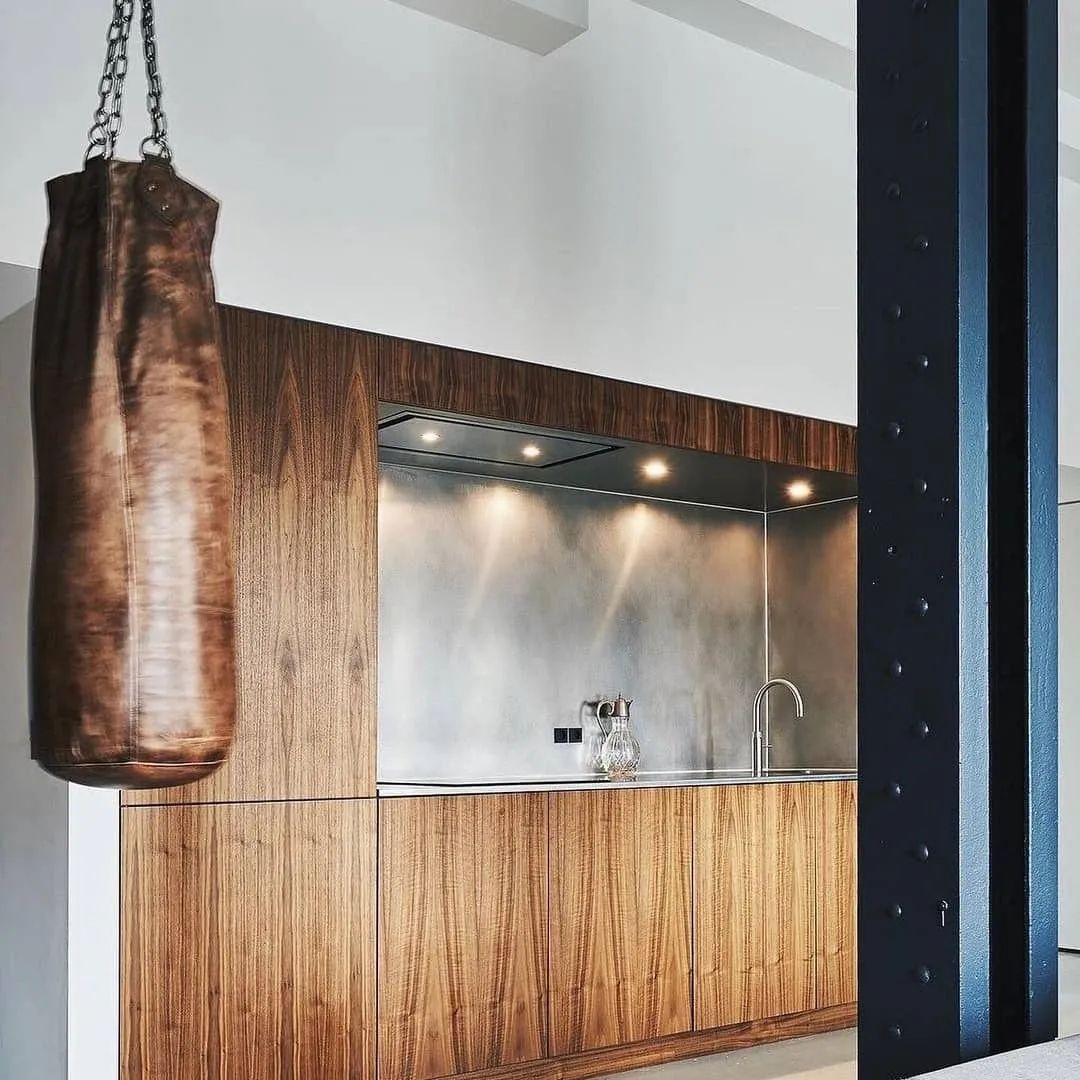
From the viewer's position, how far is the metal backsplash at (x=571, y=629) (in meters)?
4.36

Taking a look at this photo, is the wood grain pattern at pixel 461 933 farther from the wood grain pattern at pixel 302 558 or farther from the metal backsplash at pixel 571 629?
the metal backsplash at pixel 571 629

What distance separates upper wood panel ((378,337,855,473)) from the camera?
3.52 metres

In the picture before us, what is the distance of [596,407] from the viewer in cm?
392

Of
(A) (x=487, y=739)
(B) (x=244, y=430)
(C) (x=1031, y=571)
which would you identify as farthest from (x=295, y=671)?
(C) (x=1031, y=571)

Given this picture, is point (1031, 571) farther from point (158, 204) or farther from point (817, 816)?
point (817, 816)

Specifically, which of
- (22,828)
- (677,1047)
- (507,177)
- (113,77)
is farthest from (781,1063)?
(113,77)

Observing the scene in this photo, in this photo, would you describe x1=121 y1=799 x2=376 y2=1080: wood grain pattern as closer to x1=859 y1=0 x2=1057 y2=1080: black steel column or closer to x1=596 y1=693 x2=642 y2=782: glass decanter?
x1=596 y1=693 x2=642 y2=782: glass decanter

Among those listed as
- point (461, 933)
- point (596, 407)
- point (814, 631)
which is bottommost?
point (461, 933)

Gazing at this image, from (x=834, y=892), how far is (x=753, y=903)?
0.41m

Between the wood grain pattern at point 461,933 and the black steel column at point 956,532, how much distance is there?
100 inches

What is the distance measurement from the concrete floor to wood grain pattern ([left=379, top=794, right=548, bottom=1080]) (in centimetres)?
50

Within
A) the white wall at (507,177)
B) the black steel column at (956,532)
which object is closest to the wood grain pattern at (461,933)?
the white wall at (507,177)

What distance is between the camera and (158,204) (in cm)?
160

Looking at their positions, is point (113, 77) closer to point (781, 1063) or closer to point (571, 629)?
point (571, 629)
